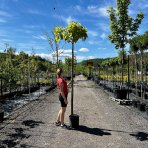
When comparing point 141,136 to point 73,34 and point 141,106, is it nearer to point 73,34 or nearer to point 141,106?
point 73,34

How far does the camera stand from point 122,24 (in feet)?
54.2

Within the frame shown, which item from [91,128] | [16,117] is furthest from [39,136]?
[16,117]

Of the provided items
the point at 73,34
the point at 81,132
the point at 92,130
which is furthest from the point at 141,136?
the point at 73,34

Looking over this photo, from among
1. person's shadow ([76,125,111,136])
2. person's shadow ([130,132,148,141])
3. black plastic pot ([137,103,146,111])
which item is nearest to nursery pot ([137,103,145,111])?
black plastic pot ([137,103,146,111])

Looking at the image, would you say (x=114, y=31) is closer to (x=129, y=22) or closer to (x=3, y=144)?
(x=129, y=22)

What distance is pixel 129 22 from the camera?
16.5 meters

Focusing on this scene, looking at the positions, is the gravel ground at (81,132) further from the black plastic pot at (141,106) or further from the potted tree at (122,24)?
the potted tree at (122,24)

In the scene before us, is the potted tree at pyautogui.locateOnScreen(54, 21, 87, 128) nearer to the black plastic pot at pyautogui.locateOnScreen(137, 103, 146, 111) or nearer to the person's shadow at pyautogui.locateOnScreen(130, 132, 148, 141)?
the person's shadow at pyautogui.locateOnScreen(130, 132, 148, 141)

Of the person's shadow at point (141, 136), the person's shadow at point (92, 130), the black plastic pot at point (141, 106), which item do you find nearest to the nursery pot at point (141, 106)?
the black plastic pot at point (141, 106)

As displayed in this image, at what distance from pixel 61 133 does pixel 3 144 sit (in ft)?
5.76

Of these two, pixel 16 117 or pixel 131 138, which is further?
pixel 16 117

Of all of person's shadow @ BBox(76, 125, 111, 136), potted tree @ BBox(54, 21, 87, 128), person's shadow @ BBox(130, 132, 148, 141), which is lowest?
person's shadow @ BBox(130, 132, 148, 141)

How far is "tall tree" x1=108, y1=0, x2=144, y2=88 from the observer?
16391 mm

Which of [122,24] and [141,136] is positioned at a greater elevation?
[122,24]
